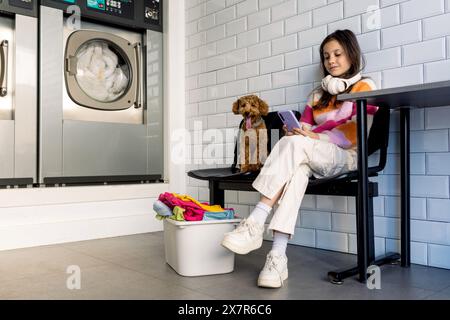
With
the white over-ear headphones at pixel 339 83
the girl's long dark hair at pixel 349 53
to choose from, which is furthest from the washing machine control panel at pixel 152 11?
the white over-ear headphones at pixel 339 83

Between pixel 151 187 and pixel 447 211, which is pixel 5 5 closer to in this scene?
pixel 151 187

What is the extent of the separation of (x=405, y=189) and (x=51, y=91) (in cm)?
216

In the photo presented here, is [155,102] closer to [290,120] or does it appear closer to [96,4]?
[96,4]

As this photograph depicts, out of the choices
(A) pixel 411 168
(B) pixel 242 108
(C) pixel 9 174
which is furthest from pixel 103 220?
(A) pixel 411 168

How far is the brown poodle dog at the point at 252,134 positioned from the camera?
224 cm

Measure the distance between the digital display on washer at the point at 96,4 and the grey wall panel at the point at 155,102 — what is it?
390 mm

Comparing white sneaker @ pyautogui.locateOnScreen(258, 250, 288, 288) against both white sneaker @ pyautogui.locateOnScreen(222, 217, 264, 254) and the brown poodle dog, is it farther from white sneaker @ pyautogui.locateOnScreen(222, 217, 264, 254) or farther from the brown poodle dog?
the brown poodle dog

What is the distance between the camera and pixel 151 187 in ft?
10.6

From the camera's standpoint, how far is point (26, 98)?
104 inches

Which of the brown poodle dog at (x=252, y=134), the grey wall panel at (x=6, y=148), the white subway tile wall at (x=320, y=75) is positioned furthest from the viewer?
the grey wall panel at (x=6, y=148)

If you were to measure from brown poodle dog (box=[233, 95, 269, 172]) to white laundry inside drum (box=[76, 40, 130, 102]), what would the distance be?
3.88 feet

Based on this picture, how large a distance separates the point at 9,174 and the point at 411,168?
7.39 feet

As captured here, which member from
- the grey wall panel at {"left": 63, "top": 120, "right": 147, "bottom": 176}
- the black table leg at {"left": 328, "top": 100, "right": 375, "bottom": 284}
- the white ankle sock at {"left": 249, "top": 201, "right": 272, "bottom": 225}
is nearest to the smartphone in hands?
the black table leg at {"left": 328, "top": 100, "right": 375, "bottom": 284}

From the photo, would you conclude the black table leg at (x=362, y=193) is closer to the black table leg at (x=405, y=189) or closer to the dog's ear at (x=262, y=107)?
the black table leg at (x=405, y=189)
